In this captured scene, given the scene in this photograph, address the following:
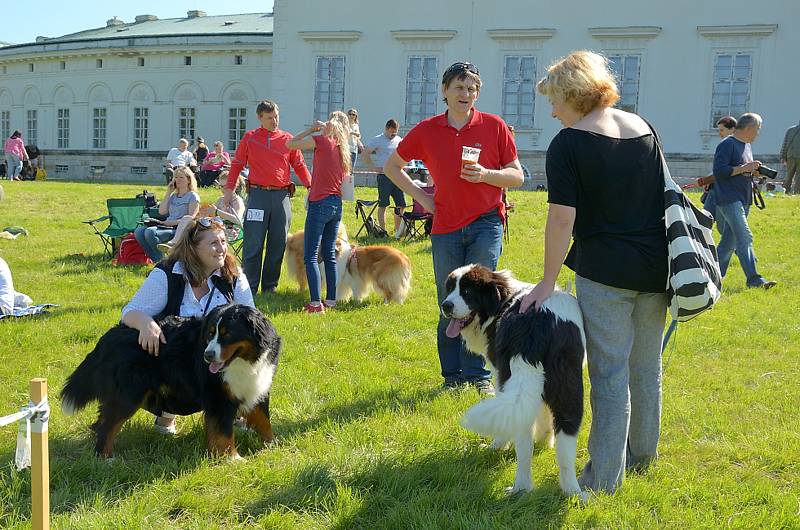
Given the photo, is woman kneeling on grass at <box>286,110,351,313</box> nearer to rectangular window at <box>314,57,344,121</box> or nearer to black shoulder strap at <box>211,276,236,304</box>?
black shoulder strap at <box>211,276,236,304</box>

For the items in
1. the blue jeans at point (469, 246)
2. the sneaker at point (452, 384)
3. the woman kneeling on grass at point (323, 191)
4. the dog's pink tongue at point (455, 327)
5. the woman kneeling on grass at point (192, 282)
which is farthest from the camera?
the woman kneeling on grass at point (323, 191)

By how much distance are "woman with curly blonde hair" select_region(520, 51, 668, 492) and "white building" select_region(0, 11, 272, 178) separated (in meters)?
34.4

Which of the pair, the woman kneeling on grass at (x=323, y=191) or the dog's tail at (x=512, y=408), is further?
the woman kneeling on grass at (x=323, y=191)

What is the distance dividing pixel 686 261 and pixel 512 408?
1008 millimetres

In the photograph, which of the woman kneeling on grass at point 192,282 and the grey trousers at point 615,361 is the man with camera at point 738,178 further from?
the woman kneeling on grass at point 192,282

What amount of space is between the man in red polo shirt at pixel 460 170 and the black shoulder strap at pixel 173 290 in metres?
1.65

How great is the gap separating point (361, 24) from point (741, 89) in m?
14.5

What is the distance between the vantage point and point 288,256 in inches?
364

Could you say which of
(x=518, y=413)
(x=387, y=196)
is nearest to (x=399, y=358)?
(x=518, y=413)

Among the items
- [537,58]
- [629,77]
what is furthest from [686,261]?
[537,58]

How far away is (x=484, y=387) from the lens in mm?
5422

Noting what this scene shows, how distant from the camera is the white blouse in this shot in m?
4.47

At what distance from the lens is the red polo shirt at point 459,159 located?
16.6 ft

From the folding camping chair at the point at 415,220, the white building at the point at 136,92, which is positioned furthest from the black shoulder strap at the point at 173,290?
the white building at the point at 136,92
